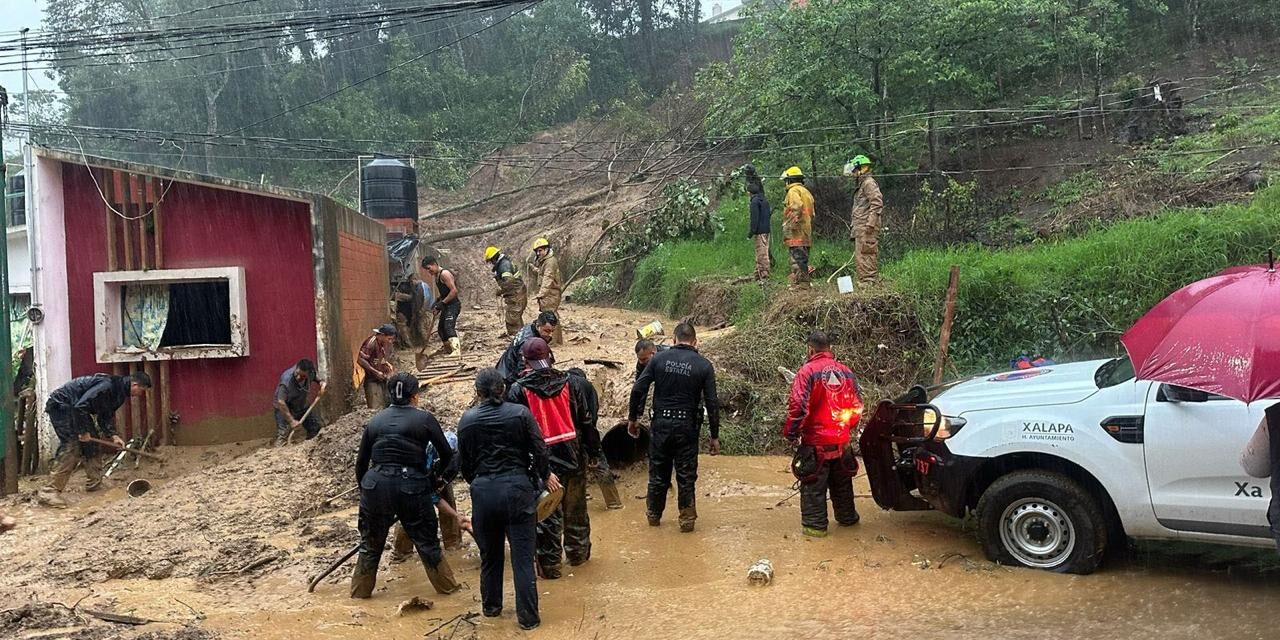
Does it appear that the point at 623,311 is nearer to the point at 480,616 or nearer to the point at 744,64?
the point at 744,64

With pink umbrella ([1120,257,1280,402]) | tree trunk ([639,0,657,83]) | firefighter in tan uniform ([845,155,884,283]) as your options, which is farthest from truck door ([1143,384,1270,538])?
tree trunk ([639,0,657,83])

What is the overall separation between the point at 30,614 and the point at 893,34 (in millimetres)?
14861

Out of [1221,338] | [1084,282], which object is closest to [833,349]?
[1084,282]

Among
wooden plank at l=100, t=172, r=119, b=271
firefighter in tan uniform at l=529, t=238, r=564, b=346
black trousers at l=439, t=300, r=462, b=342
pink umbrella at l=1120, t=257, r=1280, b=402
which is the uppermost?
wooden plank at l=100, t=172, r=119, b=271

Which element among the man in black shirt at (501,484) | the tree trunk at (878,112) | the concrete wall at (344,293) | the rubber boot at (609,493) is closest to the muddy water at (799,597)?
the man in black shirt at (501,484)

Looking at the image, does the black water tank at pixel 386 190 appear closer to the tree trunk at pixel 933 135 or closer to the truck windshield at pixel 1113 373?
the tree trunk at pixel 933 135

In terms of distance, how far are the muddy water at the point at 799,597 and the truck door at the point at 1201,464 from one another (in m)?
0.51

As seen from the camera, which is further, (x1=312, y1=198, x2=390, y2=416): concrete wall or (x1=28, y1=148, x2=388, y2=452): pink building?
(x1=312, y1=198, x2=390, y2=416): concrete wall

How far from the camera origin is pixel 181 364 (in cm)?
1115

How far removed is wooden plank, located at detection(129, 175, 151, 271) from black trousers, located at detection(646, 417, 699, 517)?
297 inches

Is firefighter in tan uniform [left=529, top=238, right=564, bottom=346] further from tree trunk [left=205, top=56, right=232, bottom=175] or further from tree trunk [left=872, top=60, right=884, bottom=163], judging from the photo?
tree trunk [left=205, top=56, right=232, bottom=175]

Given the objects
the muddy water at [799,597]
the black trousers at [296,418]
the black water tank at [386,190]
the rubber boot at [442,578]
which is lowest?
the muddy water at [799,597]

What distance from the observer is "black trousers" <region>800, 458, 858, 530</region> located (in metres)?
A: 6.75

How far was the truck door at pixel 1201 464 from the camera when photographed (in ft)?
16.2
